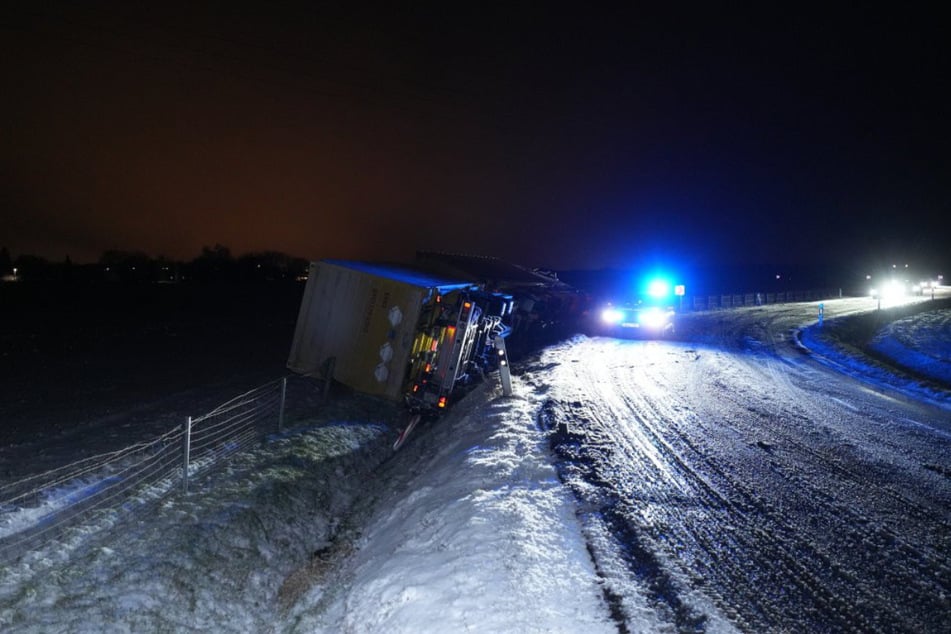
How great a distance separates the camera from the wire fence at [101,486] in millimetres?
6676

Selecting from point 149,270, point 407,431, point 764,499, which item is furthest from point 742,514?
point 149,270

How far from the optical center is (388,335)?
12.5 metres

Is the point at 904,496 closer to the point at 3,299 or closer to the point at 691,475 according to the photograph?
the point at 691,475

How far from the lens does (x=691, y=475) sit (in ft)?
26.2

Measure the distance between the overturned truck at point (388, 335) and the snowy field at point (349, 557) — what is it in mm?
2476

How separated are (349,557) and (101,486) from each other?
13.1 ft

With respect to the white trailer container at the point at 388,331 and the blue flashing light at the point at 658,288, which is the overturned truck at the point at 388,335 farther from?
the blue flashing light at the point at 658,288

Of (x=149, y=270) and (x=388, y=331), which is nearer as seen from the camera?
(x=388, y=331)

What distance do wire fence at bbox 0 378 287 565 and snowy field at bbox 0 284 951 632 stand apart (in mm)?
351

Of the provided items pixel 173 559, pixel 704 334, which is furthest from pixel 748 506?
pixel 704 334

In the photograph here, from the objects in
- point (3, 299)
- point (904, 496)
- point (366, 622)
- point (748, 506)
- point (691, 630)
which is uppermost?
point (904, 496)

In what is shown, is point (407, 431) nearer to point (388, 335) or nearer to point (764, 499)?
point (388, 335)

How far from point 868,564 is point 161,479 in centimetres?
867

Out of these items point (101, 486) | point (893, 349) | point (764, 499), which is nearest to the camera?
point (764, 499)
